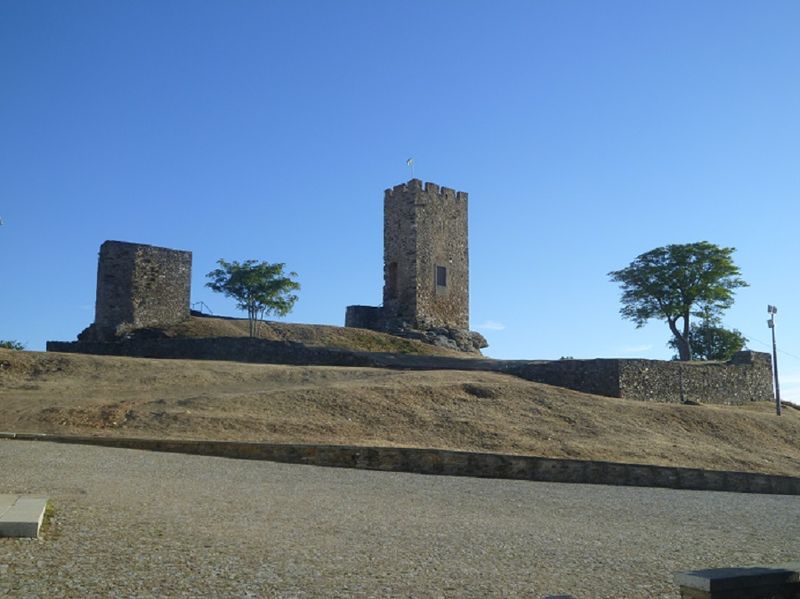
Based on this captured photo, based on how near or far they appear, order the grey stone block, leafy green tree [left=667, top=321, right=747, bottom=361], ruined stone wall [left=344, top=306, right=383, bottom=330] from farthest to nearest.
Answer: leafy green tree [left=667, top=321, right=747, bottom=361], ruined stone wall [left=344, top=306, right=383, bottom=330], the grey stone block

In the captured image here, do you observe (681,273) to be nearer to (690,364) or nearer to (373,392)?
(690,364)

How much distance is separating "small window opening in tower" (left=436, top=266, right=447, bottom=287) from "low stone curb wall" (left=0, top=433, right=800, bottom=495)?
77.0ft

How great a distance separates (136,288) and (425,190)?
14.0 metres

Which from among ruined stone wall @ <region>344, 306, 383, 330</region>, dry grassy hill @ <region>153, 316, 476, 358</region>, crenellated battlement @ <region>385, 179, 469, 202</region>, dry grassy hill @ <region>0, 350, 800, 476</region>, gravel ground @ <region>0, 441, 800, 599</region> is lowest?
gravel ground @ <region>0, 441, 800, 599</region>

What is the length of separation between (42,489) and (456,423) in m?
11.0

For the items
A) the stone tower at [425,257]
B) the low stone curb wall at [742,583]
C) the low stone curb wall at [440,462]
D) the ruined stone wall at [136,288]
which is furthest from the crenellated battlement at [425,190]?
the low stone curb wall at [742,583]

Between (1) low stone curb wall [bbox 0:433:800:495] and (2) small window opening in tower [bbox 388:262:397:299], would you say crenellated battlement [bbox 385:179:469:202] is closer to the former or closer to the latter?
(2) small window opening in tower [bbox 388:262:397:299]

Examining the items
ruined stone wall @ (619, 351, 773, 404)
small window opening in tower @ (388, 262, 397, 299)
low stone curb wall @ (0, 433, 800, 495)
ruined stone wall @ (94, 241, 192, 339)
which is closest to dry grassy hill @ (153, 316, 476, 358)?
ruined stone wall @ (94, 241, 192, 339)

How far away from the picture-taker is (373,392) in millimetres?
19766

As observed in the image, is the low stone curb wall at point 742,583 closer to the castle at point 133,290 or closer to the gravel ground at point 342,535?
the gravel ground at point 342,535

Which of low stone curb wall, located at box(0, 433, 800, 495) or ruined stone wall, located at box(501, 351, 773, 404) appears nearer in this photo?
low stone curb wall, located at box(0, 433, 800, 495)

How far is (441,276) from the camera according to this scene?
124 ft

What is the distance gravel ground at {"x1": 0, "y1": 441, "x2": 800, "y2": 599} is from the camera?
5.29m

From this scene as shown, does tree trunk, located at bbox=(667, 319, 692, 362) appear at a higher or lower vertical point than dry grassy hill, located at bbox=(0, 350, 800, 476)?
A: higher
